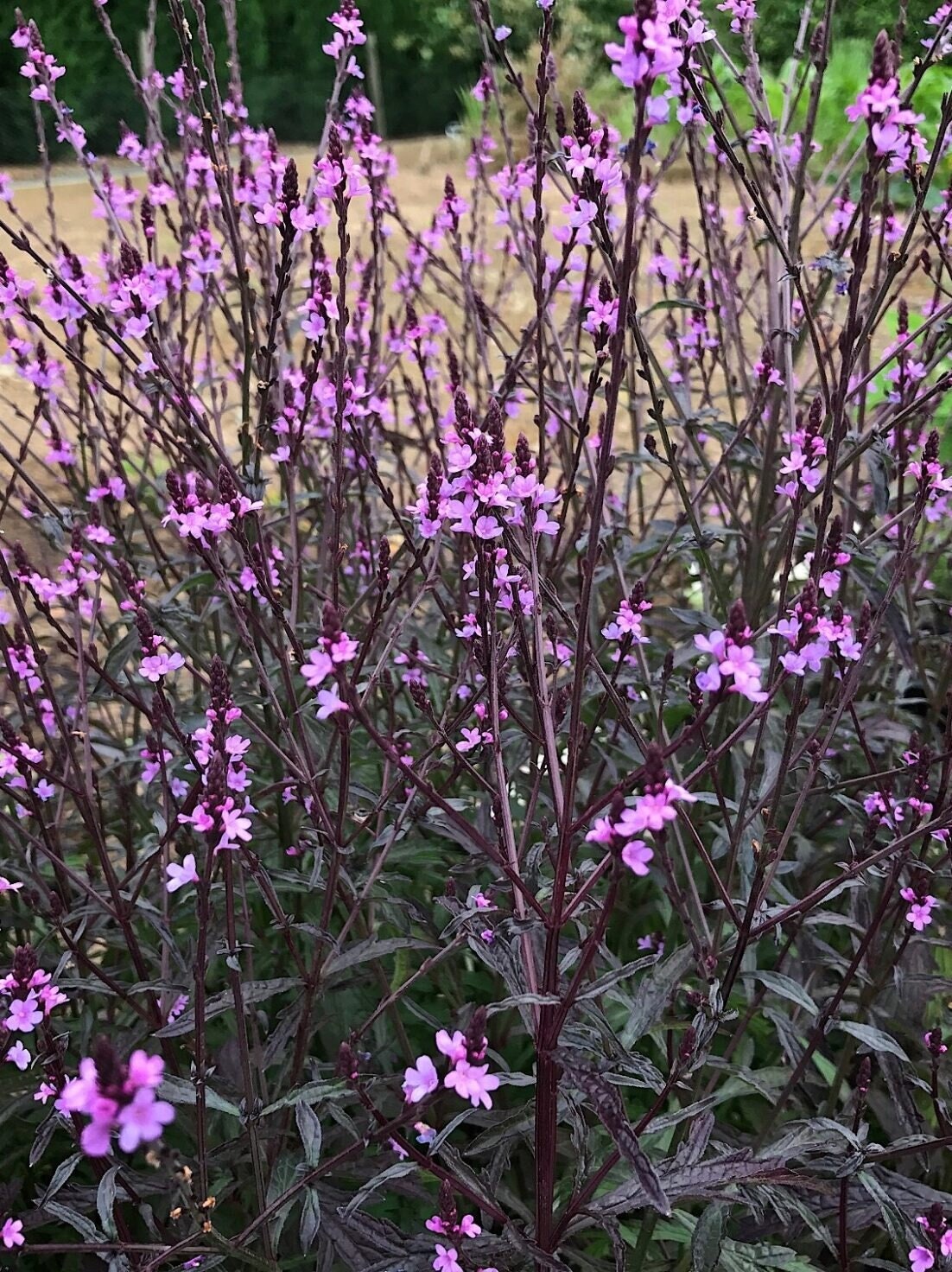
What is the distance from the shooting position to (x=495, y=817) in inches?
66.1

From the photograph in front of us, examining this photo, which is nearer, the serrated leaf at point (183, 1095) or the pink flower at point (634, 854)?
the pink flower at point (634, 854)

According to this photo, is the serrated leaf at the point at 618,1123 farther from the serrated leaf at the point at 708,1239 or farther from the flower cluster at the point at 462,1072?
the serrated leaf at the point at 708,1239

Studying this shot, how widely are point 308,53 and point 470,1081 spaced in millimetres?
18230

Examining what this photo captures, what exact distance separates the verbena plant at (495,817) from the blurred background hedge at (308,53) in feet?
32.8

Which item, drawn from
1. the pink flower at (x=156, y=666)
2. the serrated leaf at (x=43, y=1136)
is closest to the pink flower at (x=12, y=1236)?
the serrated leaf at (x=43, y=1136)

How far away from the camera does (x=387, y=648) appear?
1.71 meters

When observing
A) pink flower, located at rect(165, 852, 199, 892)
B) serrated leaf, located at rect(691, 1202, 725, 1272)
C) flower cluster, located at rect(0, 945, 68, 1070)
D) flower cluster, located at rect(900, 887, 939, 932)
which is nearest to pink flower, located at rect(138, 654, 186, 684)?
pink flower, located at rect(165, 852, 199, 892)

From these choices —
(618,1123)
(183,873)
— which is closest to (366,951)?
(183,873)

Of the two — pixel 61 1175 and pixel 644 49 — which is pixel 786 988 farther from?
pixel 644 49

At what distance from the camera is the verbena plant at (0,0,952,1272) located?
1367 mm

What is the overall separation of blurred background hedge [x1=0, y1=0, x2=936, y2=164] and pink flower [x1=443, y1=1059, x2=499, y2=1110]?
11.5 m

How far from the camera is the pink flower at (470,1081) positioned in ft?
3.69

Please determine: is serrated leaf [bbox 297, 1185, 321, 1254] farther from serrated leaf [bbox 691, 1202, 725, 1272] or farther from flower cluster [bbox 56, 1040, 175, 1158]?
flower cluster [bbox 56, 1040, 175, 1158]

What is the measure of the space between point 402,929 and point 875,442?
1231 mm
